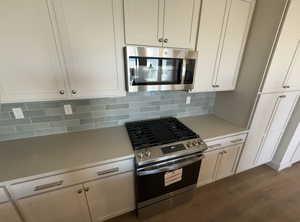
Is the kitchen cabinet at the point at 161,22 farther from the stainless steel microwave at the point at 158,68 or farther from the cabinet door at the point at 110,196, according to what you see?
the cabinet door at the point at 110,196

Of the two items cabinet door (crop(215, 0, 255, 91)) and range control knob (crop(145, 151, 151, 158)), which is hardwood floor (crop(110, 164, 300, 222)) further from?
cabinet door (crop(215, 0, 255, 91))

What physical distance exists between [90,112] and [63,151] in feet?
1.56

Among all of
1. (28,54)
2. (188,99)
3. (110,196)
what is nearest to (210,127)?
(188,99)

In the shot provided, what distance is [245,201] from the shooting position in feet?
6.09

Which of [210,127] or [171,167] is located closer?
[171,167]

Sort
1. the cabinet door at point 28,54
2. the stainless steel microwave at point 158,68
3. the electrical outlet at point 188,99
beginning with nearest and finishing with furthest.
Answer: the cabinet door at point 28,54
the stainless steel microwave at point 158,68
the electrical outlet at point 188,99

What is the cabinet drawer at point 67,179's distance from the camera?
3.39 ft

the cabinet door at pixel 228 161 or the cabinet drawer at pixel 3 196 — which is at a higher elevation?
the cabinet drawer at pixel 3 196

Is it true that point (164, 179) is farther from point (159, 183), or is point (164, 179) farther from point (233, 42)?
point (233, 42)

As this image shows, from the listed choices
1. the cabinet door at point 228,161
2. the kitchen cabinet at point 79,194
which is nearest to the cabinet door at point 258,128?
the cabinet door at point 228,161

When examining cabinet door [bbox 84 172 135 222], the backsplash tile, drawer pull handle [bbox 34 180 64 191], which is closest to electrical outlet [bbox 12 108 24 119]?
the backsplash tile

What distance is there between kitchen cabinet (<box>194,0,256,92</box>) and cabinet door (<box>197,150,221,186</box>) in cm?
82

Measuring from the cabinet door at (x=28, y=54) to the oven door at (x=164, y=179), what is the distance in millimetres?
1072

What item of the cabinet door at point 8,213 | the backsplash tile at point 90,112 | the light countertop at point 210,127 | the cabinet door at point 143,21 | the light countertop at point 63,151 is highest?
the cabinet door at point 143,21
